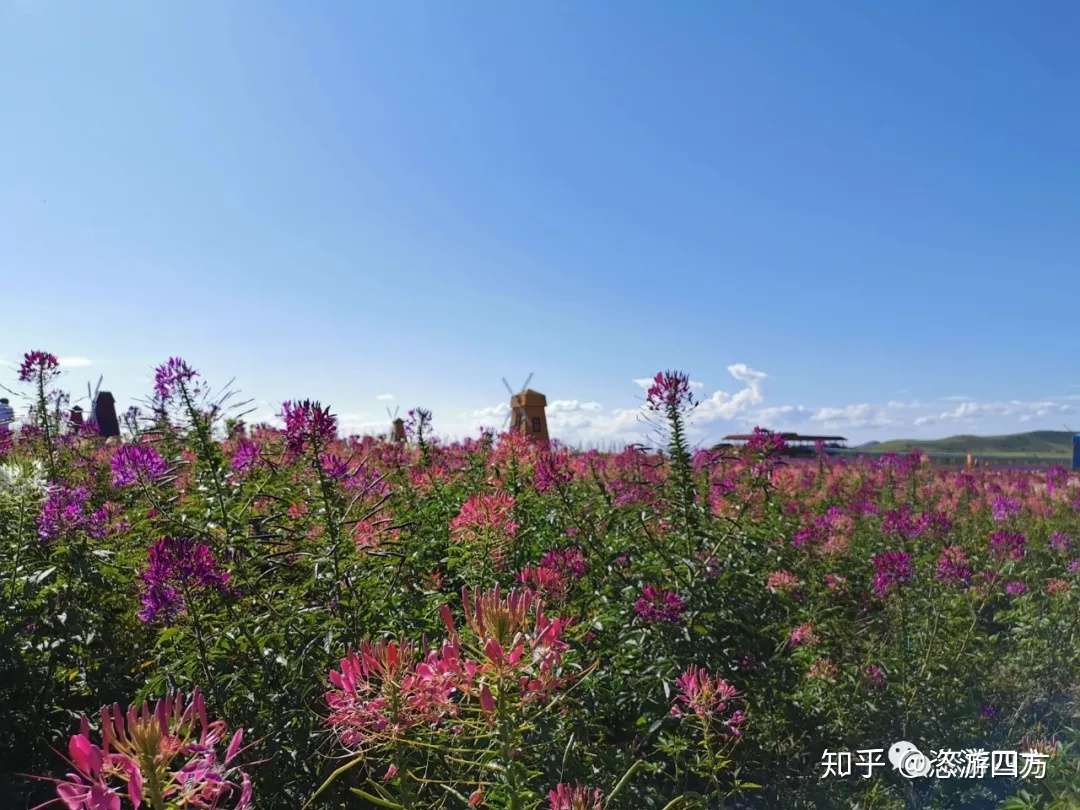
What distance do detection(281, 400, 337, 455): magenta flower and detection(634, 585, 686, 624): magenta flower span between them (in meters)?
1.45

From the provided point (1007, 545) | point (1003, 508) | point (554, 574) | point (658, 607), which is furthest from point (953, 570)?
point (1003, 508)

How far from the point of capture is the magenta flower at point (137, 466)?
8.71 feet

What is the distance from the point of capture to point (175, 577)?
2.09 metres

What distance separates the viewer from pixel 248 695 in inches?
89.1

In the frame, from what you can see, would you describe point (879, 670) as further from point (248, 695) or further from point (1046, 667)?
point (248, 695)

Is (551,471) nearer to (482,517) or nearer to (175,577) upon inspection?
(482,517)

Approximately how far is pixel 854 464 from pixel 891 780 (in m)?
8.55

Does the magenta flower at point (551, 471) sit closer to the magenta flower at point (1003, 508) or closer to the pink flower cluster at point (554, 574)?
the pink flower cluster at point (554, 574)

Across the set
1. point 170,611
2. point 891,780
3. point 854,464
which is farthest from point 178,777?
point 854,464

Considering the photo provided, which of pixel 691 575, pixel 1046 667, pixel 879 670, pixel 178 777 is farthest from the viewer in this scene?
pixel 1046 667

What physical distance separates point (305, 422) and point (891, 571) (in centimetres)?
306

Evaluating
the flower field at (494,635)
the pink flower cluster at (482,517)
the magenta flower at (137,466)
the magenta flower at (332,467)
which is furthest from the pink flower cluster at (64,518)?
the pink flower cluster at (482,517)

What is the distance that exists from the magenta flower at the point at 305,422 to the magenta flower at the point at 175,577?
1.53 feet

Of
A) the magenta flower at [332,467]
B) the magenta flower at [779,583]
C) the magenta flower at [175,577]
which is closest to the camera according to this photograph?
the magenta flower at [175,577]
